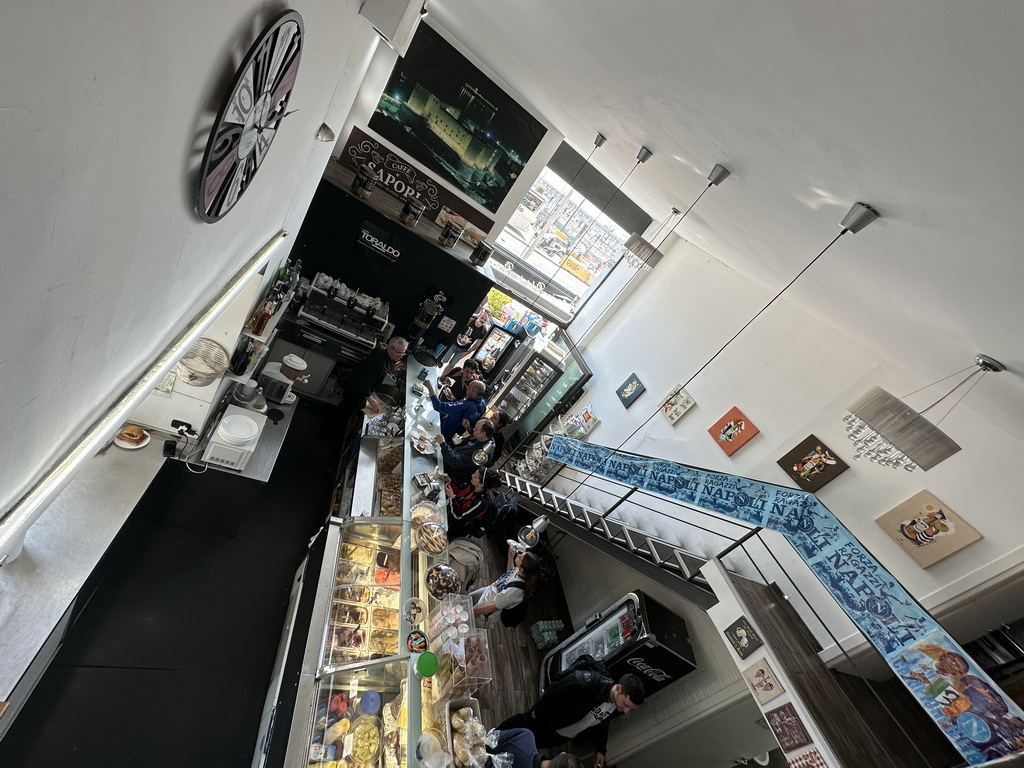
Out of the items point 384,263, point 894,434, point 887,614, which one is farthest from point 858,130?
point 384,263

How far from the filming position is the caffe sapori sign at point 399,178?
256 inches

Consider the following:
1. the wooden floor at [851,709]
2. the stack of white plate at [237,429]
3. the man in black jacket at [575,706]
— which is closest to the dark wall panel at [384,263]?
the stack of white plate at [237,429]

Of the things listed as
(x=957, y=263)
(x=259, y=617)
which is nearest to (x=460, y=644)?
(x=259, y=617)

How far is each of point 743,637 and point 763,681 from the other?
0.30 m

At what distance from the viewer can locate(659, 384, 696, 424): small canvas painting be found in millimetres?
6305

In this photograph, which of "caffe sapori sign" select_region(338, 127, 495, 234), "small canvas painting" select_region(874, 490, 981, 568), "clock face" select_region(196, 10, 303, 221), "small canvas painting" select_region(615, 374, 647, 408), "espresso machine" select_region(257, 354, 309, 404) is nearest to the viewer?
"clock face" select_region(196, 10, 303, 221)

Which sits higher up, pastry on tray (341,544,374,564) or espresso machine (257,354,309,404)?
pastry on tray (341,544,374,564)

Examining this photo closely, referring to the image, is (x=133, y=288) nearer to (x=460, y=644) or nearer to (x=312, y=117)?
(x=312, y=117)

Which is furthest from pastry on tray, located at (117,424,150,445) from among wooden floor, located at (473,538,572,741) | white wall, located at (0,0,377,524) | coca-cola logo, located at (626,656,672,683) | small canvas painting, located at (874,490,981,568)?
small canvas painting, located at (874,490,981,568)

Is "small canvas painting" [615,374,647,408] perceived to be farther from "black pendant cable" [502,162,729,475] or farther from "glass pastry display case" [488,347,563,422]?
"glass pastry display case" [488,347,563,422]

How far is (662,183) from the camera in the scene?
14.3 feet

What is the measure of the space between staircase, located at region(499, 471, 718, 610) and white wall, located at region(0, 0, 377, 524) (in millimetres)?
4410

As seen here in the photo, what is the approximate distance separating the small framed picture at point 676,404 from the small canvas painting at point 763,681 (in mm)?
3504

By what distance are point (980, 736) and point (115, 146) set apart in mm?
4093
